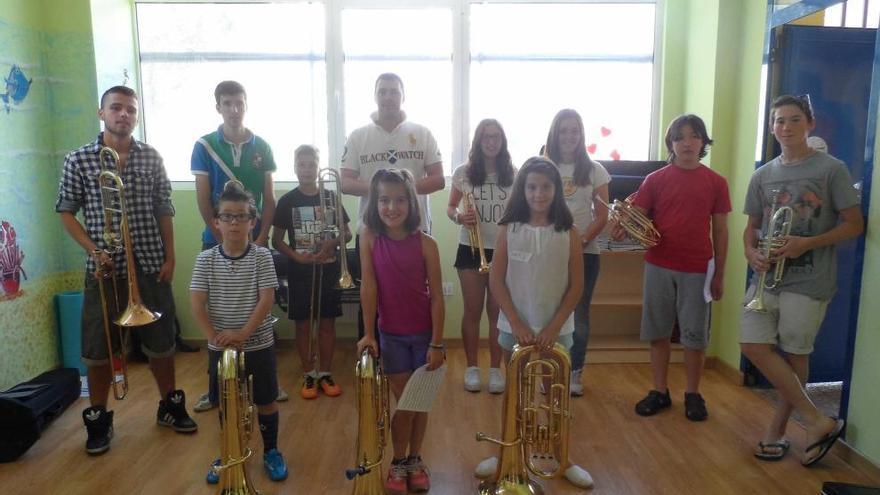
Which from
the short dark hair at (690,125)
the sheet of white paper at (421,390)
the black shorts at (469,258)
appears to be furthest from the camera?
the black shorts at (469,258)

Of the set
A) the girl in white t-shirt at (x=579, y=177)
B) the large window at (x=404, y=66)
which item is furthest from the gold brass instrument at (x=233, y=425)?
the large window at (x=404, y=66)

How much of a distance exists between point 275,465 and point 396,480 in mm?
578

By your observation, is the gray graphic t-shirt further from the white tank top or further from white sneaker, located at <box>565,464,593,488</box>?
white sneaker, located at <box>565,464,593,488</box>

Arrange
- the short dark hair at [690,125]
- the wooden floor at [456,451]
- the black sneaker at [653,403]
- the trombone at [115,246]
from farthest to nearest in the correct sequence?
1. the black sneaker at [653,403]
2. the short dark hair at [690,125]
3. the trombone at [115,246]
4. the wooden floor at [456,451]

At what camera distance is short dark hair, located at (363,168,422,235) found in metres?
2.34

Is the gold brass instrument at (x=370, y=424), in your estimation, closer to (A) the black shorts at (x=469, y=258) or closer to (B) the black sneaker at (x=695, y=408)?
(A) the black shorts at (x=469, y=258)

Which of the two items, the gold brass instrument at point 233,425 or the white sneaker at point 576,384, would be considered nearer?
the gold brass instrument at point 233,425

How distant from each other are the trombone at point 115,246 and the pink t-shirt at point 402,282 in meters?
1.16

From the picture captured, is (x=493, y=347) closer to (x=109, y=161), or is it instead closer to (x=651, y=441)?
(x=651, y=441)

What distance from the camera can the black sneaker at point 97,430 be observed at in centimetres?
291

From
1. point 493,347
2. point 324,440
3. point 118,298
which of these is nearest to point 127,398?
point 118,298

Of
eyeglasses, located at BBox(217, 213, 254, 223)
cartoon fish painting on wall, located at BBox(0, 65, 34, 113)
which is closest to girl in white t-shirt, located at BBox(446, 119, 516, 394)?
eyeglasses, located at BBox(217, 213, 254, 223)

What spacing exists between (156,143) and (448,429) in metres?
3.38

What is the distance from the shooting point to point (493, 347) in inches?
142
